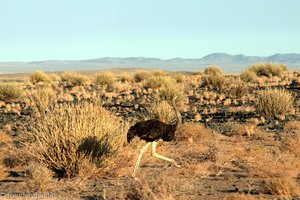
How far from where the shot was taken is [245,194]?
30.8 feet

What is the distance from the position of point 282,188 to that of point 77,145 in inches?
169

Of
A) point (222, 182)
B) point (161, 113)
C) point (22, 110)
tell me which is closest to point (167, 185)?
point (222, 182)

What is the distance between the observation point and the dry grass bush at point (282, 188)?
904 cm

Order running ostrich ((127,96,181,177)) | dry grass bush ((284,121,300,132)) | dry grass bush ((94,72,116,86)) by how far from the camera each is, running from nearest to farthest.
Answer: running ostrich ((127,96,181,177)) → dry grass bush ((284,121,300,132)) → dry grass bush ((94,72,116,86))

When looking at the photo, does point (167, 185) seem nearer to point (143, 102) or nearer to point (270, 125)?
point (270, 125)

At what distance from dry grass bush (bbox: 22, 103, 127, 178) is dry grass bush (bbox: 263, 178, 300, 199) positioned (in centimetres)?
348

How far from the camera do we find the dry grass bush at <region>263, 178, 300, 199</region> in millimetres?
9039

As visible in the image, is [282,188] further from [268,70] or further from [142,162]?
[268,70]

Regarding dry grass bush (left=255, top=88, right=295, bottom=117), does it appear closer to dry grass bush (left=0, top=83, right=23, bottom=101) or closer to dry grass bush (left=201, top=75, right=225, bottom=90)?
dry grass bush (left=201, top=75, right=225, bottom=90)

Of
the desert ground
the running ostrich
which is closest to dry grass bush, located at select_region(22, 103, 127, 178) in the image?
the desert ground

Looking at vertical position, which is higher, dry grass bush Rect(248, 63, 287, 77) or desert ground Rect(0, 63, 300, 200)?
desert ground Rect(0, 63, 300, 200)

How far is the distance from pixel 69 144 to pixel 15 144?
221 inches

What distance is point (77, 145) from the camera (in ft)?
36.2

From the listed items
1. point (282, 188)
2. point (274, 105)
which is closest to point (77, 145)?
point (282, 188)
